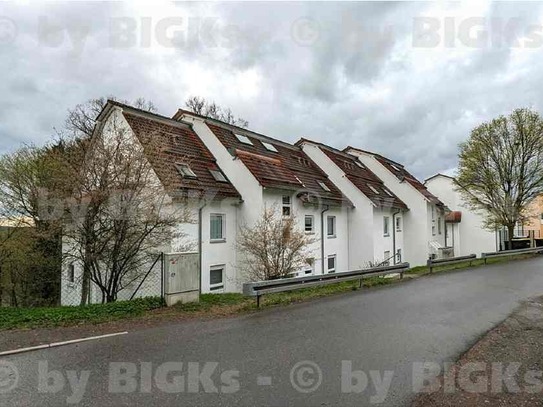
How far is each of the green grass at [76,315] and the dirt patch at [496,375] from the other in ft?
21.9

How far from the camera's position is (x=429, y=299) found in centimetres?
1150

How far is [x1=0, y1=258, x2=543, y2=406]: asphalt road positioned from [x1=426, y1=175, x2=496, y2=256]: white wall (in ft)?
110

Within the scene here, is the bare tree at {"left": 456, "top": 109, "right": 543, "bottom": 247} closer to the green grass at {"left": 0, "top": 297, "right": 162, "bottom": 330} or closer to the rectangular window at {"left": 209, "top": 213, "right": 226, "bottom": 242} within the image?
the rectangular window at {"left": 209, "top": 213, "right": 226, "bottom": 242}

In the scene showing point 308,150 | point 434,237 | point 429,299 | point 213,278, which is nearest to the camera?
point 429,299

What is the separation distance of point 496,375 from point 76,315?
8035 mm

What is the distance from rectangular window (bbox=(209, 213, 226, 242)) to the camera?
17141 mm

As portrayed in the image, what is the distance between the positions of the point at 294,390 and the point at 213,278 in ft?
41.8

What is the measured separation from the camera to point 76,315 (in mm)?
8734

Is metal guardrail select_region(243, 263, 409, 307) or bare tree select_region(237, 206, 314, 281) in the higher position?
bare tree select_region(237, 206, 314, 281)

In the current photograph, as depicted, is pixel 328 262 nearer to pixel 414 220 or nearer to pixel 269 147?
pixel 269 147

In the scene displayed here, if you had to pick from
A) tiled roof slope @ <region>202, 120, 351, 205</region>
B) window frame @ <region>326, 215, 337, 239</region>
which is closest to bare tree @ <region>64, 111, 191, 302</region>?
tiled roof slope @ <region>202, 120, 351, 205</region>

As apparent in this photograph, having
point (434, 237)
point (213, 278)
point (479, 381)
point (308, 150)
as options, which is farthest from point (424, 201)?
point (479, 381)

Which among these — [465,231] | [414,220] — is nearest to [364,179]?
[414,220]

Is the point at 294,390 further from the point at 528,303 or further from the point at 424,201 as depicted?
the point at 424,201
